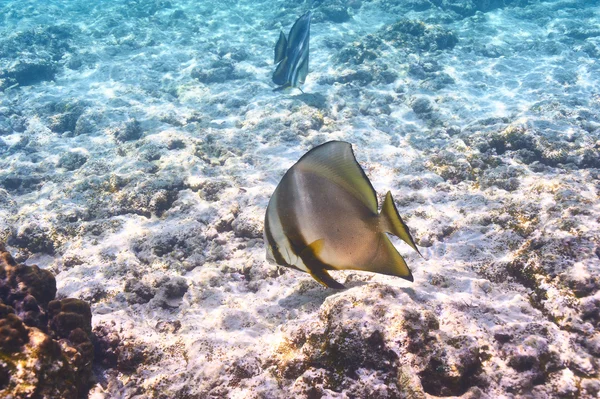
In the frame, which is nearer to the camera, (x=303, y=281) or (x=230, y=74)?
(x=303, y=281)

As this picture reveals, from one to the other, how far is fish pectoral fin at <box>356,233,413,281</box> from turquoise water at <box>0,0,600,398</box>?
571 millimetres

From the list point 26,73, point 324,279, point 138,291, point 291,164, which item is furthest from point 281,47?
point 26,73

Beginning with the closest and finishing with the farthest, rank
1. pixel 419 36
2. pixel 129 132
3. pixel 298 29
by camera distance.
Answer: pixel 298 29
pixel 129 132
pixel 419 36

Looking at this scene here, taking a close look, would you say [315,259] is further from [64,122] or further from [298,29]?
[64,122]

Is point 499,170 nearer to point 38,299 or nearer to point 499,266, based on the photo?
point 499,266

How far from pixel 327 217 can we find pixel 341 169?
0.24m

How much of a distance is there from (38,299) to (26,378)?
3.91 feet

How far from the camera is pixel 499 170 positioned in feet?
16.2

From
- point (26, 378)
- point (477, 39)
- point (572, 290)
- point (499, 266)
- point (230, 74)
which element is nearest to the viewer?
point (26, 378)

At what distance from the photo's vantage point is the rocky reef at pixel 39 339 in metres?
1.75

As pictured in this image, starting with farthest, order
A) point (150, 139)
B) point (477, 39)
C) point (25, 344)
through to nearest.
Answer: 1. point (477, 39)
2. point (150, 139)
3. point (25, 344)

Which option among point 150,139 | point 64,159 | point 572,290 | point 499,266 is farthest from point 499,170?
point 64,159

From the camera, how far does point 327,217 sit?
4.97 feet

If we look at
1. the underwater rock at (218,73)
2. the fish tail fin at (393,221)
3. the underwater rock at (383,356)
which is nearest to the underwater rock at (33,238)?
the underwater rock at (383,356)
